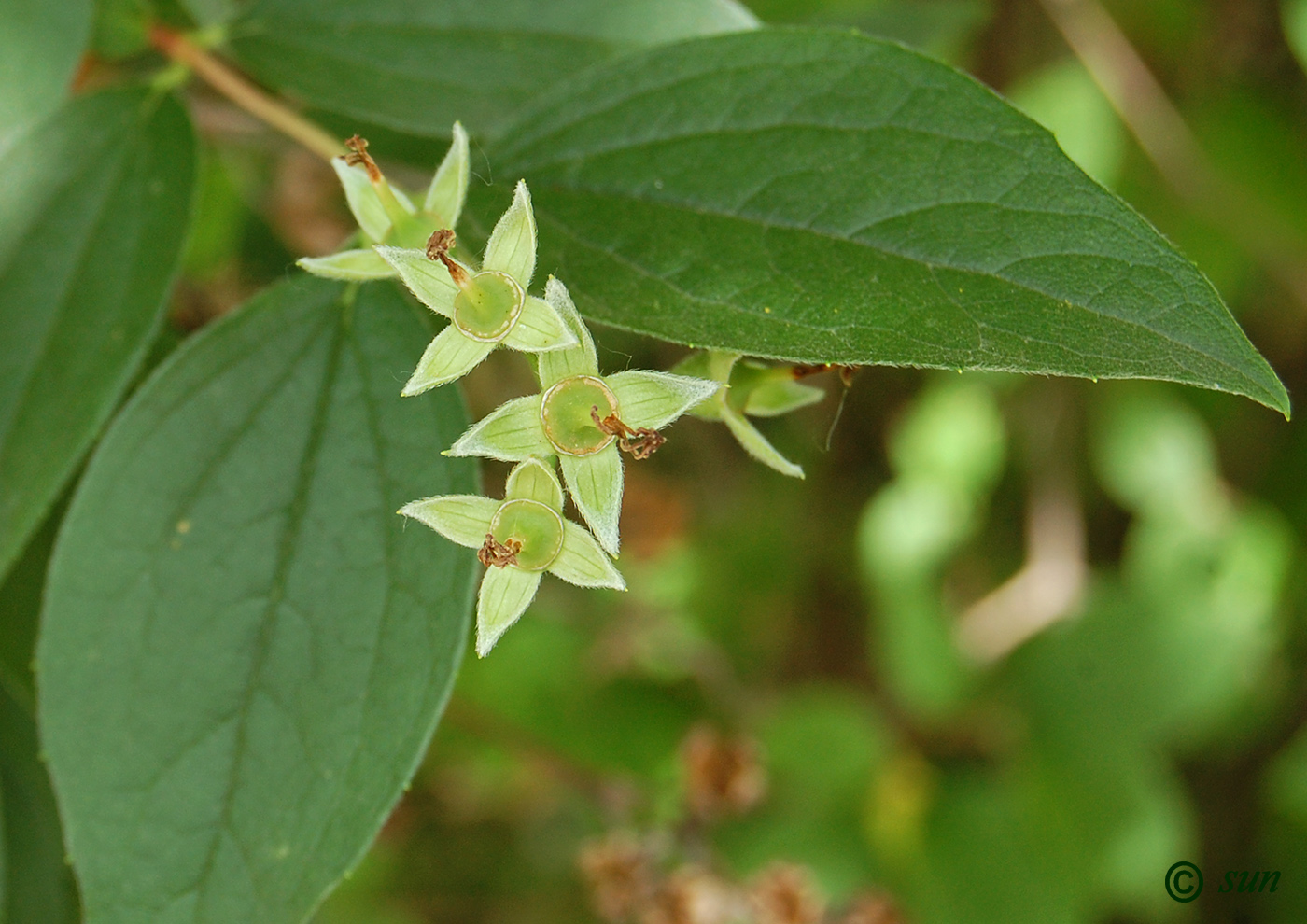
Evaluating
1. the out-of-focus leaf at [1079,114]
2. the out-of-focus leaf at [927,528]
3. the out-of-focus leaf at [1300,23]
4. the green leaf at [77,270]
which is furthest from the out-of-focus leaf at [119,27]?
the out-of-focus leaf at [1300,23]

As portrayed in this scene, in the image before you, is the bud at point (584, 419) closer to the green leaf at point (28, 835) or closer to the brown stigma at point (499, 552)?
the brown stigma at point (499, 552)

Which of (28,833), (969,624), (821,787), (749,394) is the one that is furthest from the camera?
(969,624)

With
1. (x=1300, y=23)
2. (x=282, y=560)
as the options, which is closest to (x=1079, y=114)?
(x=1300, y=23)

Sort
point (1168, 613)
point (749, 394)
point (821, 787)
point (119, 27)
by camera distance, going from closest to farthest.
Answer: point (749, 394), point (119, 27), point (821, 787), point (1168, 613)

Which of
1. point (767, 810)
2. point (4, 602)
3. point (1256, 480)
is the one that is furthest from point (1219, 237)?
point (4, 602)

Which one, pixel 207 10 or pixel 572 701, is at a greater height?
pixel 207 10

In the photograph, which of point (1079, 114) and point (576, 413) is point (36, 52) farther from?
point (1079, 114)
